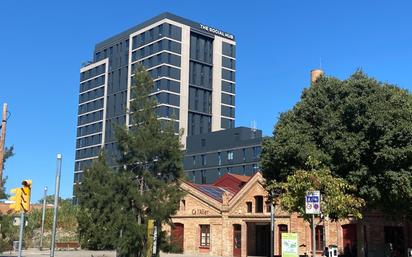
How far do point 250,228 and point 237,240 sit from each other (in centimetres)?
164

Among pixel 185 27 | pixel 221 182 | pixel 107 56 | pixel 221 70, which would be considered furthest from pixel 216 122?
pixel 221 182

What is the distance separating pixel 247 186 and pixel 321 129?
21813mm

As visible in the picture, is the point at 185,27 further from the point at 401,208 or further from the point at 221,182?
the point at 401,208

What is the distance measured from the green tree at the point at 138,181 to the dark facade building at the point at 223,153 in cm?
6818

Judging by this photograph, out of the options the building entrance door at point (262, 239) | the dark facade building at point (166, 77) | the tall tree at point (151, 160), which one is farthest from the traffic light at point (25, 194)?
the dark facade building at point (166, 77)

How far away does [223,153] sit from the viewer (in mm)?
103250

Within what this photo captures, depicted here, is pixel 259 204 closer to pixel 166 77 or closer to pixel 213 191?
pixel 213 191

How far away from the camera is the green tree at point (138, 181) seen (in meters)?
25.6

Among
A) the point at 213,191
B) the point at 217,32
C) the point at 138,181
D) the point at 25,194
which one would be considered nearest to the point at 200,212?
the point at 213,191

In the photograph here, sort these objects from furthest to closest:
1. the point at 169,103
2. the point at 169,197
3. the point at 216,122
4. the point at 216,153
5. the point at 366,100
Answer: the point at 216,122, the point at 169,103, the point at 216,153, the point at 366,100, the point at 169,197

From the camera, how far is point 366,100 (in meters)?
28.7

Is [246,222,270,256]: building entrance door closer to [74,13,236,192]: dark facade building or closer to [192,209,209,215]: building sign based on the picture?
[192,209,209,215]: building sign

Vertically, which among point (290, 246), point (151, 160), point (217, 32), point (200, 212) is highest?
point (217, 32)

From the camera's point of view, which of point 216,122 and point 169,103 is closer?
point 169,103
